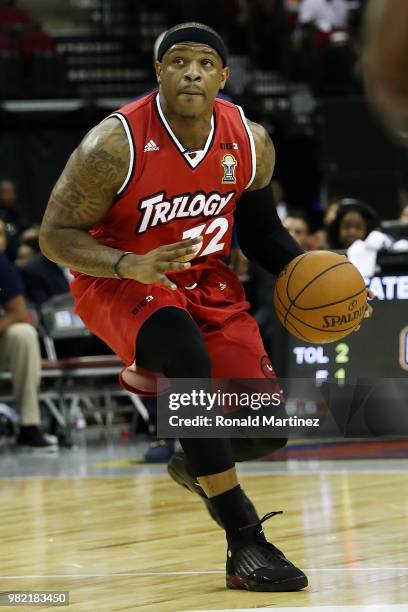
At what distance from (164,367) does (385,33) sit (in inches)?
91.9

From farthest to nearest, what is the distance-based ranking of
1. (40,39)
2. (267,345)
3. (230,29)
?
1. (230,29)
2. (40,39)
3. (267,345)

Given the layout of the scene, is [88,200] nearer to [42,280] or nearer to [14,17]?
[42,280]

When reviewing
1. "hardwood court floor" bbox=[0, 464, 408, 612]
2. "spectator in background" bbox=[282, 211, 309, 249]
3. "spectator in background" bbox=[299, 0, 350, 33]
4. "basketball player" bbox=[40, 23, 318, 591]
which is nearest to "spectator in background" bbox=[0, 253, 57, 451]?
"hardwood court floor" bbox=[0, 464, 408, 612]

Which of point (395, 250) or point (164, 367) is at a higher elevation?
point (164, 367)

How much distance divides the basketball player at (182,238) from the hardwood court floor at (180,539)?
263 millimetres

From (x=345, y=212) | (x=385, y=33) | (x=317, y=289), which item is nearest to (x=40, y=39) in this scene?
(x=345, y=212)

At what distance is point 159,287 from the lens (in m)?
4.03

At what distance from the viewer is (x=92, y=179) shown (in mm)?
3930

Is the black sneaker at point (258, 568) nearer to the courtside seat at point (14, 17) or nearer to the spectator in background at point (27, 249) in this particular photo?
the spectator in background at point (27, 249)

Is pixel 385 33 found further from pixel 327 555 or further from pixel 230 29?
pixel 230 29

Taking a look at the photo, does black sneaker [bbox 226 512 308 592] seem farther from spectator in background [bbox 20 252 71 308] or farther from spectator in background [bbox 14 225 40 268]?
spectator in background [bbox 14 225 40 268]

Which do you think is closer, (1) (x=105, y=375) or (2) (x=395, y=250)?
(2) (x=395, y=250)

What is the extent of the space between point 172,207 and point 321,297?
0.59m

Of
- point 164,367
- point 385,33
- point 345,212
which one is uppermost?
point 385,33
